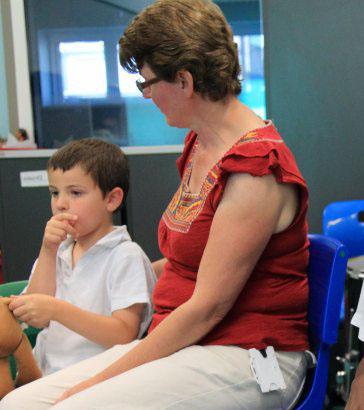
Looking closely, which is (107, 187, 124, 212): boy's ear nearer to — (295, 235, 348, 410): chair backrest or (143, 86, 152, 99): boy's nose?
(143, 86, 152, 99): boy's nose

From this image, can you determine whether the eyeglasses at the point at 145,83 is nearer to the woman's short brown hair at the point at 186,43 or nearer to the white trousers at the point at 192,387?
the woman's short brown hair at the point at 186,43

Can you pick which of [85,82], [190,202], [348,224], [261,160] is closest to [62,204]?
[190,202]

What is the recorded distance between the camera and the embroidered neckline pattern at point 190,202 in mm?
1122

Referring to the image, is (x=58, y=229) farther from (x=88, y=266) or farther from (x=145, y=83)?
(x=145, y=83)

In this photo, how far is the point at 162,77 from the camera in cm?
116

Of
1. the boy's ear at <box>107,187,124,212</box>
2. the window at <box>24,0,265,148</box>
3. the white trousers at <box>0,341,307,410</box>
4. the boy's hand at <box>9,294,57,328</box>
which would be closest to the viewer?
the white trousers at <box>0,341,307,410</box>

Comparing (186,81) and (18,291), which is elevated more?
(186,81)

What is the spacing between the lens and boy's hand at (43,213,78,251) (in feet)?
4.56

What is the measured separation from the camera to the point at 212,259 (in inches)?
41.1

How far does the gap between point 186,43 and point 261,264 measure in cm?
44

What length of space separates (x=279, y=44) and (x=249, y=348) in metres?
2.33

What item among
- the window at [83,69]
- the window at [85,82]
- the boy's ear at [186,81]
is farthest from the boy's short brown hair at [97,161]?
the window at [83,69]

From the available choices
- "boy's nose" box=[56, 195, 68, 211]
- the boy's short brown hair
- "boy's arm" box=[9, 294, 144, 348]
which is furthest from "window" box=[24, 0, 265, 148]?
"boy's arm" box=[9, 294, 144, 348]

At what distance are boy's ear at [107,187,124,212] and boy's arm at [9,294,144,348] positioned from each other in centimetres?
28
